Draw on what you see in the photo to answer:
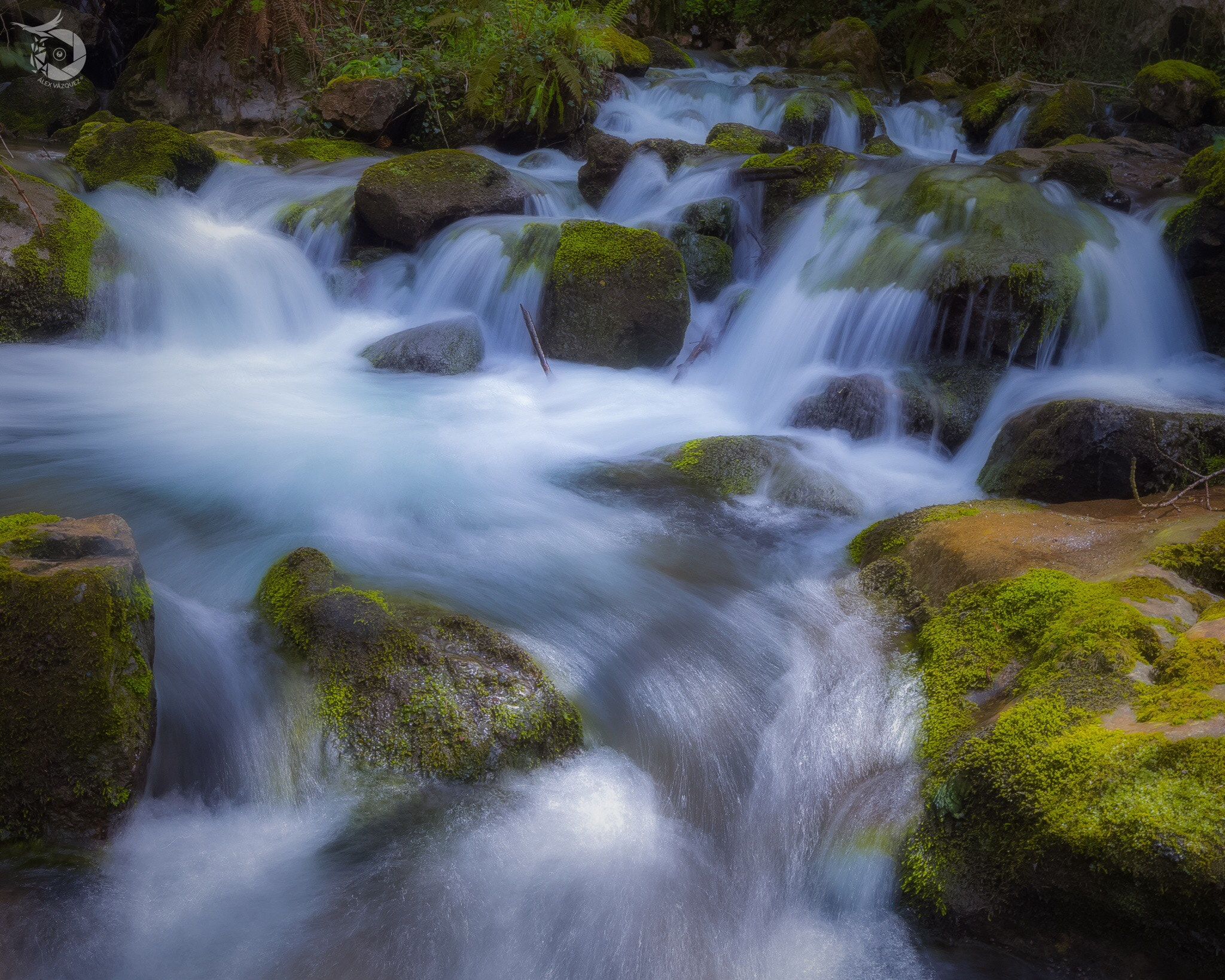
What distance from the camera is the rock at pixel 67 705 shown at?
226 cm

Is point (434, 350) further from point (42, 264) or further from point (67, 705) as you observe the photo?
point (67, 705)

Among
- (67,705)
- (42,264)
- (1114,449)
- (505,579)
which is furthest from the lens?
(42,264)

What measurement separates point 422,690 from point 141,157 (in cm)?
853

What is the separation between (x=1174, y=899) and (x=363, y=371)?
6.77 m

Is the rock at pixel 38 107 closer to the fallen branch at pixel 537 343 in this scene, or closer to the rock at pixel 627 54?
the rock at pixel 627 54

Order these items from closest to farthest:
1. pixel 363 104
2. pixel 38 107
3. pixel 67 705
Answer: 1. pixel 67 705
2. pixel 363 104
3. pixel 38 107

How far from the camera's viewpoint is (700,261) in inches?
312

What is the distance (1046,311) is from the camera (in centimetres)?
609

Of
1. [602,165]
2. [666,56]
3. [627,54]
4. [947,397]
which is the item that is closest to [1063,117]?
[602,165]

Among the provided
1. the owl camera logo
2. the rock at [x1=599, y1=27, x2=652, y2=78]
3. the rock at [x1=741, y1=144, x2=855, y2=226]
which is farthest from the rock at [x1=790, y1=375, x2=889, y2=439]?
the owl camera logo

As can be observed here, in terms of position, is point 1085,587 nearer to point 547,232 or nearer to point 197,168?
point 547,232

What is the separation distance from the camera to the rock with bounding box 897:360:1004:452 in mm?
5852

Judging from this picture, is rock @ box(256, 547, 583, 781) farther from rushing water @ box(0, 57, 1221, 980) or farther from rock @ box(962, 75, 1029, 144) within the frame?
rock @ box(962, 75, 1029, 144)

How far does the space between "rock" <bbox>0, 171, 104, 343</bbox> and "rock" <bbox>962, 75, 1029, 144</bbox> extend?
40.8ft
